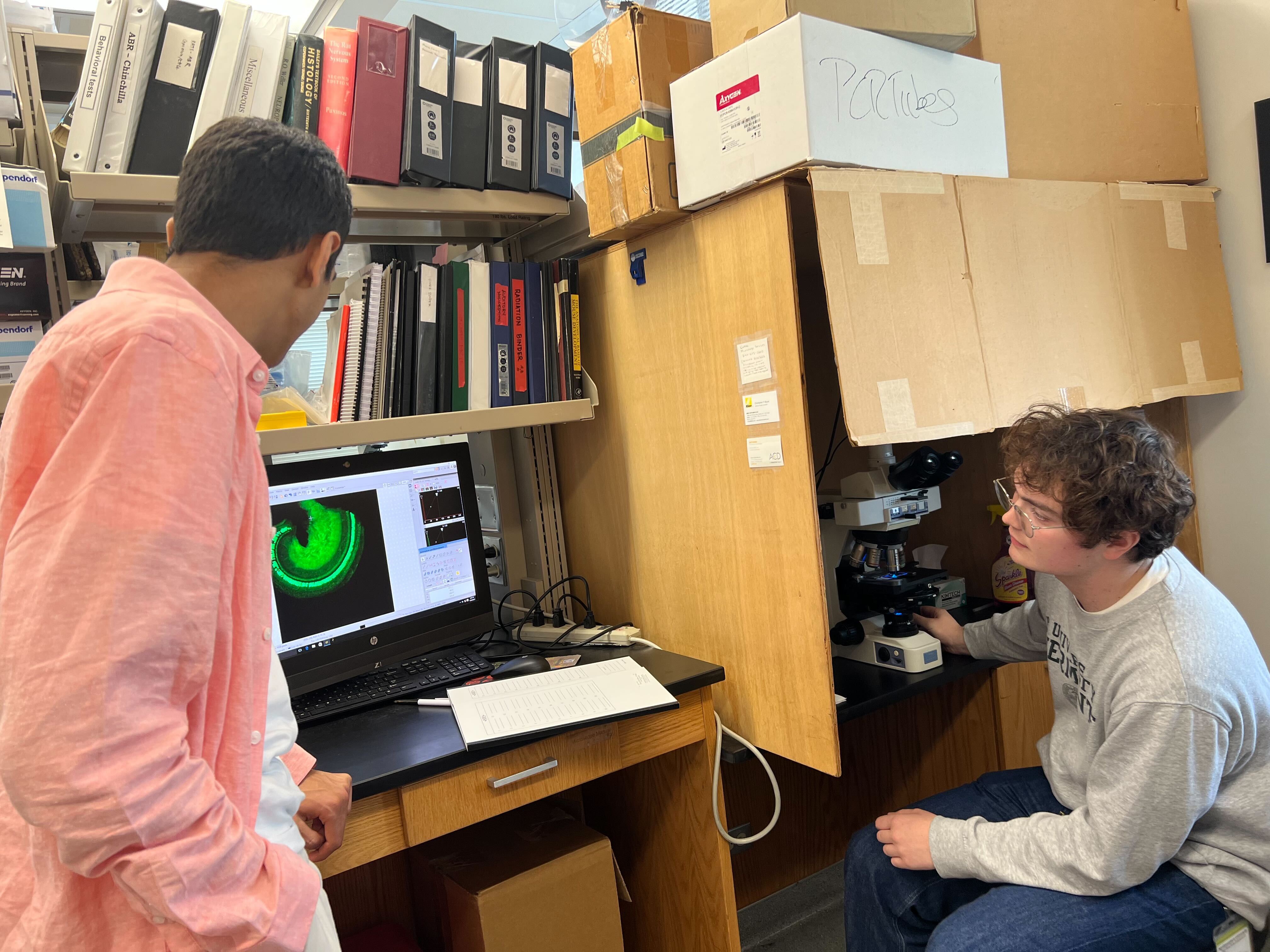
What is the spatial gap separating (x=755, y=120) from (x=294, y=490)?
0.99 meters

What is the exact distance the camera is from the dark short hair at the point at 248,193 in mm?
826

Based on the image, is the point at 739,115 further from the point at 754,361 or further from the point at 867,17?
the point at 754,361

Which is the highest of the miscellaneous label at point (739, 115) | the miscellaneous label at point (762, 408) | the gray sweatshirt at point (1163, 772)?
the miscellaneous label at point (739, 115)

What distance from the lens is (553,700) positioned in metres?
1.46

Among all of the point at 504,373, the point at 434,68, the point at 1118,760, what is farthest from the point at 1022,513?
the point at 434,68

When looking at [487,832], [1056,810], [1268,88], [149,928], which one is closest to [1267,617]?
[1056,810]

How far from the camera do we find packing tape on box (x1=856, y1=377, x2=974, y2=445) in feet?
4.55

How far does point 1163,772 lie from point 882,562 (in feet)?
2.53

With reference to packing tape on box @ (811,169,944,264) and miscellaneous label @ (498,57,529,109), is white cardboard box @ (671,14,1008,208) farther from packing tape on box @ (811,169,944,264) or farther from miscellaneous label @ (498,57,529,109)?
miscellaneous label @ (498,57,529,109)

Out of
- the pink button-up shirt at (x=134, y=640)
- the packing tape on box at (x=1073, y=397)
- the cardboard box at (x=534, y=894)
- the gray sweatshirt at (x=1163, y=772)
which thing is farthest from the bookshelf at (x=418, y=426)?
the gray sweatshirt at (x=1163, y=772)

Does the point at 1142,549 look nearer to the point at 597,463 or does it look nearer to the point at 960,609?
the point at 960,609

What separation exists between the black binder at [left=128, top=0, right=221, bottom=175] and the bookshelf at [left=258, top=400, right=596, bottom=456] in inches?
18.5

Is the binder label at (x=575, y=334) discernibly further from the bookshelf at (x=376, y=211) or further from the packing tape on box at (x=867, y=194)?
the packing tape on box at (x=867, y=194)

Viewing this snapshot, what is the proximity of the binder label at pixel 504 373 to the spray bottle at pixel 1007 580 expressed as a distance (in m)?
1.18
